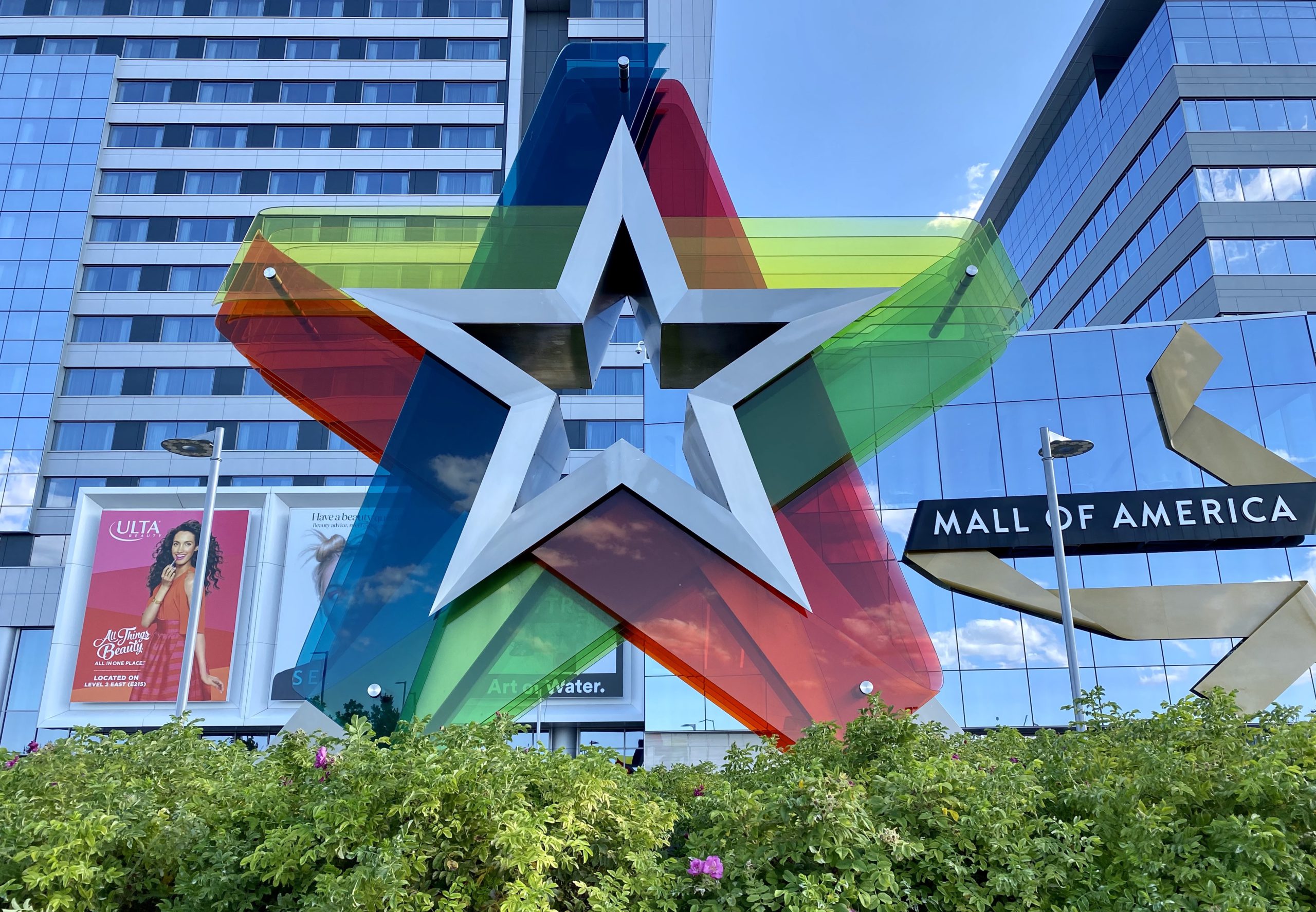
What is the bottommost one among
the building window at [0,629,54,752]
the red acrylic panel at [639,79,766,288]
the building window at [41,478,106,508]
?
the building window at [0,629,54,752]

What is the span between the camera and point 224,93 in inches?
1767

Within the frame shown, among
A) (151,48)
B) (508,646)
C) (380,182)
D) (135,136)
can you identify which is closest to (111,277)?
(135,136)

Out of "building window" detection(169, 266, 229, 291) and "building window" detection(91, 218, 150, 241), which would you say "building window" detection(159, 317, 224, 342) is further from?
"building window" detection(91, 218, 150, 241)

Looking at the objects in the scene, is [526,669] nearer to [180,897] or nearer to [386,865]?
[180,897]

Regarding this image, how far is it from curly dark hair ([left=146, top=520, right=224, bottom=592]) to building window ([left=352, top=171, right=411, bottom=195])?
18327 mm

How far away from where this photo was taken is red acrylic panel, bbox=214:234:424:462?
36.3 ft

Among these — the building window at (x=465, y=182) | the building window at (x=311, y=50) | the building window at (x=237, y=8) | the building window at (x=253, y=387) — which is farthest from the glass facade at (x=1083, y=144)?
the building window at (x=237, y=8)

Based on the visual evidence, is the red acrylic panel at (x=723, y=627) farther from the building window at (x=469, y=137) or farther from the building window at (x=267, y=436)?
the building window at (x=469, y=137)

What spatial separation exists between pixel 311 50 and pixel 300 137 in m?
4.82

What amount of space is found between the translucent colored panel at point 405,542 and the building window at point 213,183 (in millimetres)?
39015

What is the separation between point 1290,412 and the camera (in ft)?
70.9

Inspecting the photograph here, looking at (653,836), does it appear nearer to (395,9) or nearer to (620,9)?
→ (620,9)

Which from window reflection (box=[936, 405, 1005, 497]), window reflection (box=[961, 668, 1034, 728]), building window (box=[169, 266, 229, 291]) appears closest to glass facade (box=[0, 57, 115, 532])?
building window (box=[169, 266, 229, 291])

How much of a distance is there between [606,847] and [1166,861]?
9.17ft
